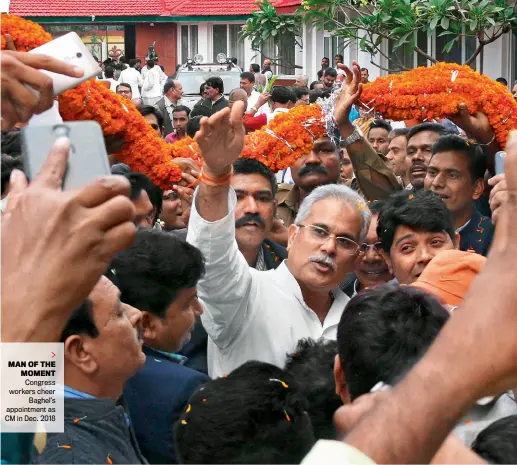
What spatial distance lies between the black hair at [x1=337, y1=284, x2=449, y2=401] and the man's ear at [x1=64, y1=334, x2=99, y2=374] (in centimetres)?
68

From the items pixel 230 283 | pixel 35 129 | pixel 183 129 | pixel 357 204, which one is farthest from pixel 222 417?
pixel 183 129

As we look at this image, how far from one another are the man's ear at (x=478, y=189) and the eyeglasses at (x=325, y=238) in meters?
1.30

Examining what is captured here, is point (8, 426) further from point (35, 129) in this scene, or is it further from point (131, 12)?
point (131, 12)

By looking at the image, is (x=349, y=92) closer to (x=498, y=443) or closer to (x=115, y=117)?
(x=115, y=117)

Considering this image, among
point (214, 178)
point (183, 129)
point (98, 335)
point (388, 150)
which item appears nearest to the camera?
point (98, 335)

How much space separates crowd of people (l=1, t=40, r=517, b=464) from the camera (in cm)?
105

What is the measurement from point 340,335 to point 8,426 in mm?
886

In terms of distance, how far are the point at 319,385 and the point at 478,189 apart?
8.58 feet

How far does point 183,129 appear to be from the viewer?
412 inches

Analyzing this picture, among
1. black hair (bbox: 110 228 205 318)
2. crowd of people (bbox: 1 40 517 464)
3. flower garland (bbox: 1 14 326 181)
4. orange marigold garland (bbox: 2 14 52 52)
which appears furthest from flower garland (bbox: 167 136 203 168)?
black hair (bbox: 110 228 205 318)

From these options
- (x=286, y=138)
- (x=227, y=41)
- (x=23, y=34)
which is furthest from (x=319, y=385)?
(x=227, y=41)

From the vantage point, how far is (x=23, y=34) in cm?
354

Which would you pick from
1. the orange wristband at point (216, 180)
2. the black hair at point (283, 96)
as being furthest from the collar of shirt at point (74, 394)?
the black hair at point (283, 96)

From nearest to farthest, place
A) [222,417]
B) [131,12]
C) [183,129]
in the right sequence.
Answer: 1. [222,417]
2. [183,129]
3. [131,12]
